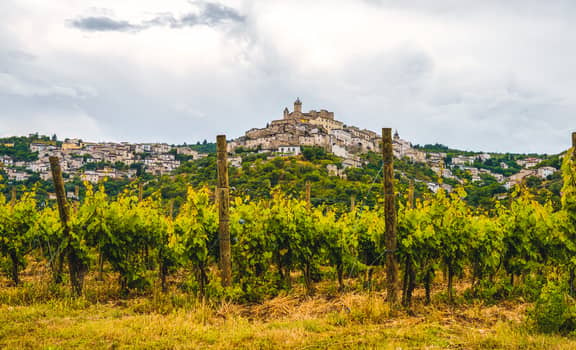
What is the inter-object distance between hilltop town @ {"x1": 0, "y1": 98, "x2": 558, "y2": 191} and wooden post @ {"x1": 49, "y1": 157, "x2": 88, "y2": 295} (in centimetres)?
8337

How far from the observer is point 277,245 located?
24.9 ft

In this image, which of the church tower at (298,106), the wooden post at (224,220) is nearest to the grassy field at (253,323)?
the wooden post at (224,220)

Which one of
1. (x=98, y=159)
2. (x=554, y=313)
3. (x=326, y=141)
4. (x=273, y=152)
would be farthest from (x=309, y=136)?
(x=554, y=313)

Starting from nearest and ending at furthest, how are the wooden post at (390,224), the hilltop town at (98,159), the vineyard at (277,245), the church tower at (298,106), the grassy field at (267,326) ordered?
the grassy field at (267,326) → the wooden post at (390,224) → the vineyard at (277,245) → the hilltop town at (98,159) → the church tower at (298,106)

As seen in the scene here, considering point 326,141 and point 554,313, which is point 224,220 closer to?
point 554,313

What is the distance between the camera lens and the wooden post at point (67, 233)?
713 cm

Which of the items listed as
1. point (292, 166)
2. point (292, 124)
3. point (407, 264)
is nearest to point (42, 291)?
point (407, 264)

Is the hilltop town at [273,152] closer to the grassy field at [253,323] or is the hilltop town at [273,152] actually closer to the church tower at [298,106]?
the church tower at [298,106]

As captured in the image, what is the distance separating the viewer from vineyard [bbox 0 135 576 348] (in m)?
6.72

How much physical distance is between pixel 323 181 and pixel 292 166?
621 inches

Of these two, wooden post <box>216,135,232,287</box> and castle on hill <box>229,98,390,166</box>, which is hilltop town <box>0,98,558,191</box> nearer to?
castle on hill <box>229,98,390,166</box>

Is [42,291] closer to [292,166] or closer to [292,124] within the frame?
[292,166]

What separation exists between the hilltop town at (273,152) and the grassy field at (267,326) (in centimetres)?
8374

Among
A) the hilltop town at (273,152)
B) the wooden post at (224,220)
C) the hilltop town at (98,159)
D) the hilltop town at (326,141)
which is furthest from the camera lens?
the hilltop town at (326,141)
